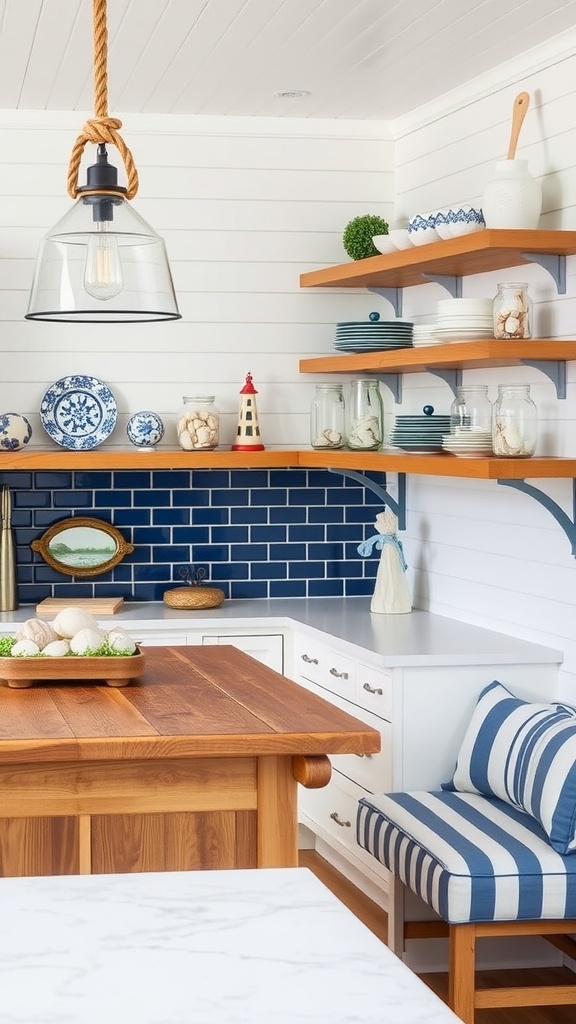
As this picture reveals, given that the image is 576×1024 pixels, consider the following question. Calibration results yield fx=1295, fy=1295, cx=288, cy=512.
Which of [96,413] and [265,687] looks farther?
[96,413]

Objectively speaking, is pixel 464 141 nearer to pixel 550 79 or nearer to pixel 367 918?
pixel 550 79

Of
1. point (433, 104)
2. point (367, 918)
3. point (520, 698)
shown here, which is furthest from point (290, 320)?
point (367, 918)

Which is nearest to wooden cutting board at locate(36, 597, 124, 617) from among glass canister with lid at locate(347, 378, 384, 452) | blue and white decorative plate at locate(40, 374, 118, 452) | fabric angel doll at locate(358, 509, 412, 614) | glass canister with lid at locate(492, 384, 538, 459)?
blue and white decorative plate at locate(40, 374, 118, 452)

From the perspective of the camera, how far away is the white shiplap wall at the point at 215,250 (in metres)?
5.04

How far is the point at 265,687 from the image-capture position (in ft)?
10.6

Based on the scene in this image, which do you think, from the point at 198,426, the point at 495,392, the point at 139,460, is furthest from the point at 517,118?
the point at 139,460

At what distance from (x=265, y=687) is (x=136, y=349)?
226cm

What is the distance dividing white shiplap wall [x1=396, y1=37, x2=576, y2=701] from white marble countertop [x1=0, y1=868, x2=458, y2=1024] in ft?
8.57

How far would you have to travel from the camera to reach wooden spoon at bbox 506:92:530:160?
3.92m

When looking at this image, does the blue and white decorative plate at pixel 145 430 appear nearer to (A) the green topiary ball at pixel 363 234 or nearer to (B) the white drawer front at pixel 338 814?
(A) the green topiary ball at pixel 363 234

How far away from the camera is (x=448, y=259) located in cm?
411

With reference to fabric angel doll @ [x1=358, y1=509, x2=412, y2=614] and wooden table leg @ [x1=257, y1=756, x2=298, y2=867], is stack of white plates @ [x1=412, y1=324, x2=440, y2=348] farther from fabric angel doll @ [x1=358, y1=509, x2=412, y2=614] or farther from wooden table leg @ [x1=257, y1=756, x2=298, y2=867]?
wooden table leg @ [x1=257, y1=756, x2=298, y2=867]

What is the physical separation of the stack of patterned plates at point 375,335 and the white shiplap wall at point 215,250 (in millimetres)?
419

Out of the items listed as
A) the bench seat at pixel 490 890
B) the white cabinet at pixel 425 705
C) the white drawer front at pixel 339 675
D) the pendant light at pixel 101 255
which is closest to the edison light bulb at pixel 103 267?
the pendant light at pixel 101 255
